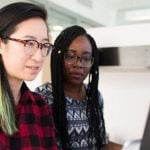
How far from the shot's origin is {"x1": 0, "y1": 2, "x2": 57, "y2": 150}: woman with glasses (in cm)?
89

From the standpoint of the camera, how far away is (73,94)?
4.56ft

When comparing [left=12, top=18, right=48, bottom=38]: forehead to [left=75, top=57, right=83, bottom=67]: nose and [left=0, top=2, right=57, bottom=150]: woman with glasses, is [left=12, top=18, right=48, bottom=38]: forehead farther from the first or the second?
[left=75, top=57, right=83, bottom=67]: nose

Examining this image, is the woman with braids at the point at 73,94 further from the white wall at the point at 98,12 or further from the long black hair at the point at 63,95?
the white wall at the point at 98,12

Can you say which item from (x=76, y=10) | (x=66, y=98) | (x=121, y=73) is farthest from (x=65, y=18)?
(x=66, y=98)

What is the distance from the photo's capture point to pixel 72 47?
135 centimetres

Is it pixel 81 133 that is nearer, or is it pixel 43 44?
pixel 43 44

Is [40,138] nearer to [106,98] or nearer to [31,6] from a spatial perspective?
[31,6]

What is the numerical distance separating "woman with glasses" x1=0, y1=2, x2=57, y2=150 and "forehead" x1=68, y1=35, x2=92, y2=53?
39cm

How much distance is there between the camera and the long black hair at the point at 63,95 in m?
1.27

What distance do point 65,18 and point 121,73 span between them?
32.8 inches

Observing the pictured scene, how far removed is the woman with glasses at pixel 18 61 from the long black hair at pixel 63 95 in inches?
11.3

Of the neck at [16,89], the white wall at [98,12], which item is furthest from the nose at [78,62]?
the white wall at [98,12]

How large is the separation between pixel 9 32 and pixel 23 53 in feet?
0.26

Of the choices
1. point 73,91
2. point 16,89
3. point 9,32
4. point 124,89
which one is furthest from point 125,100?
point 9,32
